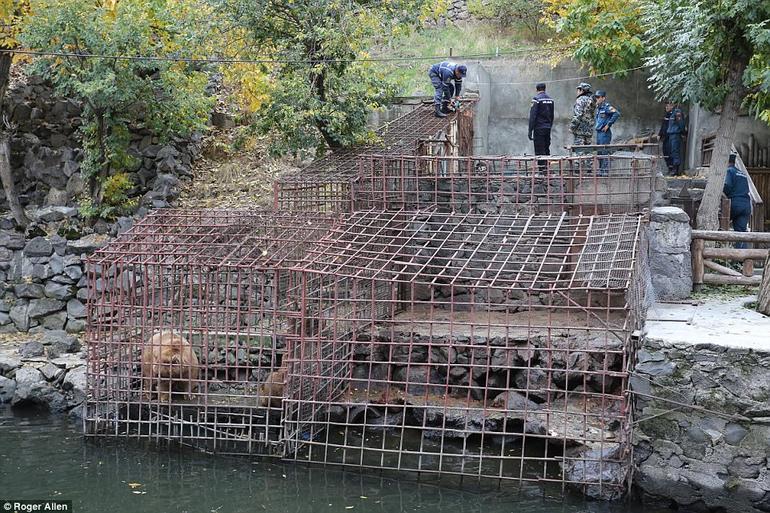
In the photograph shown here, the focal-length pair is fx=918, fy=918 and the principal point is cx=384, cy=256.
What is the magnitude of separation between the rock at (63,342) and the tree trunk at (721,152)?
1115 centimetres

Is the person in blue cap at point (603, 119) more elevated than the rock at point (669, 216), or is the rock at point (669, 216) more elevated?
the person in blue cap at point (603, 119)

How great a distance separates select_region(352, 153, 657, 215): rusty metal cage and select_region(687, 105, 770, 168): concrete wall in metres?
6.10

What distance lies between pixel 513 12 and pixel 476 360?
53.3 feet

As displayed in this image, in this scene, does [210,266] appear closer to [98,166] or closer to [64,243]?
[64,243]

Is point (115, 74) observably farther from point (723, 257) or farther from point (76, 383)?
point (723, 257)

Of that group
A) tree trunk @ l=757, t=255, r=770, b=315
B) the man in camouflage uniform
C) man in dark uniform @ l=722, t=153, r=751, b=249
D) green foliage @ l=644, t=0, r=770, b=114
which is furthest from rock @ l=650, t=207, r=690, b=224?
the man in camouflage uniform

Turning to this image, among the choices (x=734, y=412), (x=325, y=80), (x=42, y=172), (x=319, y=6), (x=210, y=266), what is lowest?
(x=734, y=412)

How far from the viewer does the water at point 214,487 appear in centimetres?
1130

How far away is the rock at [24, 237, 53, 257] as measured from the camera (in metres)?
17.5

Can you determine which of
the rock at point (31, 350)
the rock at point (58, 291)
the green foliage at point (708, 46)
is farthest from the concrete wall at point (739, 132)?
the rock at point (31, 350)

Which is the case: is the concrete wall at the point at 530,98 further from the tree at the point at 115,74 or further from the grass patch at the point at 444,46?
the tree at the point at 115,74

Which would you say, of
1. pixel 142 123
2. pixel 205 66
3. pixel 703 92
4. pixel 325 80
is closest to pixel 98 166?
pixel 142 123

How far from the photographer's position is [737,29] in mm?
16094

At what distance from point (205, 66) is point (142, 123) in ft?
7.11
